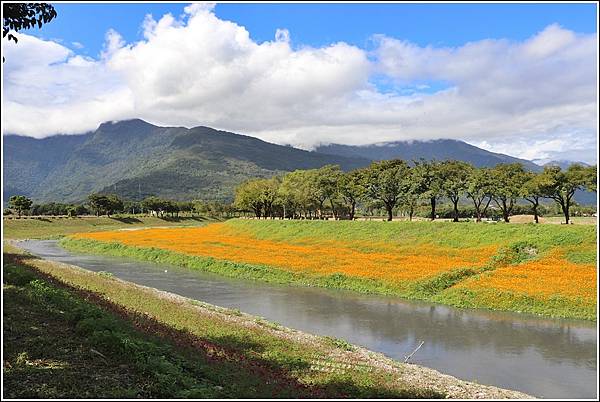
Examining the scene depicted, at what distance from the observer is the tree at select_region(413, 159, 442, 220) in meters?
85.1

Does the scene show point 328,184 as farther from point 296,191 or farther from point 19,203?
point 19,203

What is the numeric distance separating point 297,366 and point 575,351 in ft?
47.5

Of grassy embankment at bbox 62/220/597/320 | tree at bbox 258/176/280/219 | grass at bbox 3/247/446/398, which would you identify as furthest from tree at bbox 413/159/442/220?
grass at bbox 3/247/446/398

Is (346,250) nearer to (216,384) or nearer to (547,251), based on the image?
(547,251)

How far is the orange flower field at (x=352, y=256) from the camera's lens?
1634 inches

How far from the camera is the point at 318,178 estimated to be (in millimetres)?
106688

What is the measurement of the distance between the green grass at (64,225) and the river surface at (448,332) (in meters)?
79.7

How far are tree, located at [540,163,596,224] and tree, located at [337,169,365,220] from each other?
1350 inches

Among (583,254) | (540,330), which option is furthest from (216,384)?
(583,254)

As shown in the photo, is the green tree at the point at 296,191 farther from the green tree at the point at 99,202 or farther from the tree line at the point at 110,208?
the tree line at the point at 110,208

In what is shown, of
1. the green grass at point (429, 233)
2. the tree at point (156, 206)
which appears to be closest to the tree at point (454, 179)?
the green grass at point (429, 233)

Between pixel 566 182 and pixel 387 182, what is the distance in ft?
103

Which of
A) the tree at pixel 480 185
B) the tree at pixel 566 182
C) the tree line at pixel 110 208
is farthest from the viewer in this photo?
the tree line at pixel 110 208

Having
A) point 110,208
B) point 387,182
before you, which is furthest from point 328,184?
point 110,208
